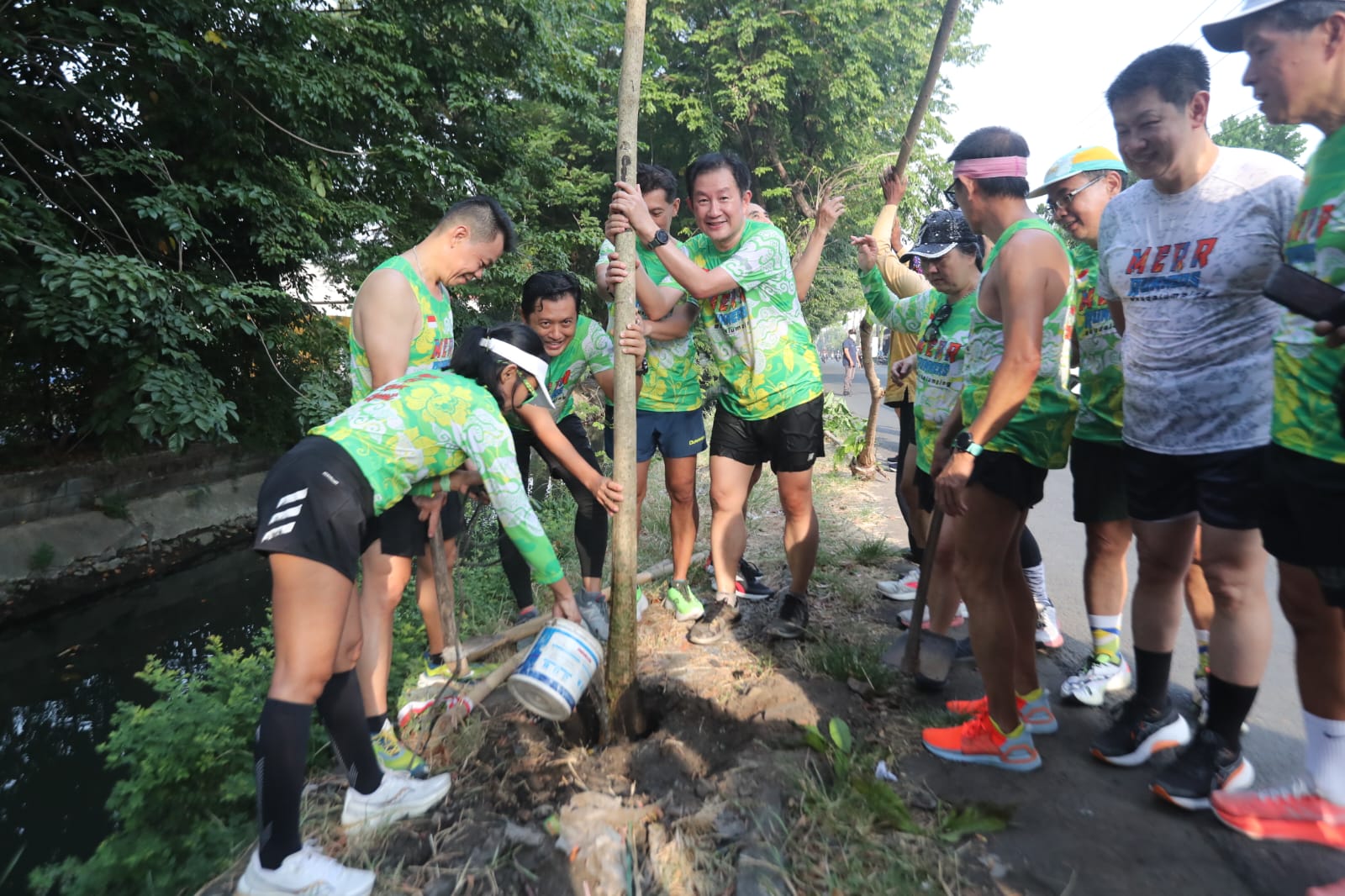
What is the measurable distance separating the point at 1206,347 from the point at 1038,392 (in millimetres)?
467

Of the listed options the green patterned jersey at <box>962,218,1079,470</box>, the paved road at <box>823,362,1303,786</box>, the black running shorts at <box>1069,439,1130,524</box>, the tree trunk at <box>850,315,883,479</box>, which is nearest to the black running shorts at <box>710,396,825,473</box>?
the green patterned jersey at <box>962,218,1079,470</box>

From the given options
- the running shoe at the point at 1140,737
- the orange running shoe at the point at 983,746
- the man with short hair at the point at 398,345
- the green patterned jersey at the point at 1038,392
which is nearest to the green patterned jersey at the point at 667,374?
the man with short hair at the point at 398,345

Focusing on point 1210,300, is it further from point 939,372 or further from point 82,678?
point 82,678

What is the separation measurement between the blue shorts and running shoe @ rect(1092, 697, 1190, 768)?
222 cm

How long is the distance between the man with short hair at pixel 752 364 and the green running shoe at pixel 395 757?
147 centimetres

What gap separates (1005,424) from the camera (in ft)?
7.13

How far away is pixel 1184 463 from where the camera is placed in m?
2.16

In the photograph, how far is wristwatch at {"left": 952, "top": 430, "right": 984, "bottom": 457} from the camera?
2158mm

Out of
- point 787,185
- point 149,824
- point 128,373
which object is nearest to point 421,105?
point 128,373

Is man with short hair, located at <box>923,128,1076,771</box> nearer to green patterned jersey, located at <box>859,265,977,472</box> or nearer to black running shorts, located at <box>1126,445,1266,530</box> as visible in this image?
black running shorts, located at <box>1126,445,1266,530</box>

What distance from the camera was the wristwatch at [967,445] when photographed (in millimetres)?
2158

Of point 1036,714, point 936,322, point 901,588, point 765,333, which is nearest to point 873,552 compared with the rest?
point 901,588

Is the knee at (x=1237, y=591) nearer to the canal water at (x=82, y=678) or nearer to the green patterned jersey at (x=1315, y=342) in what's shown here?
the green patterned jersey at (x=1315, y=342)

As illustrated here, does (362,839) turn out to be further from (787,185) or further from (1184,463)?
(787,185)
